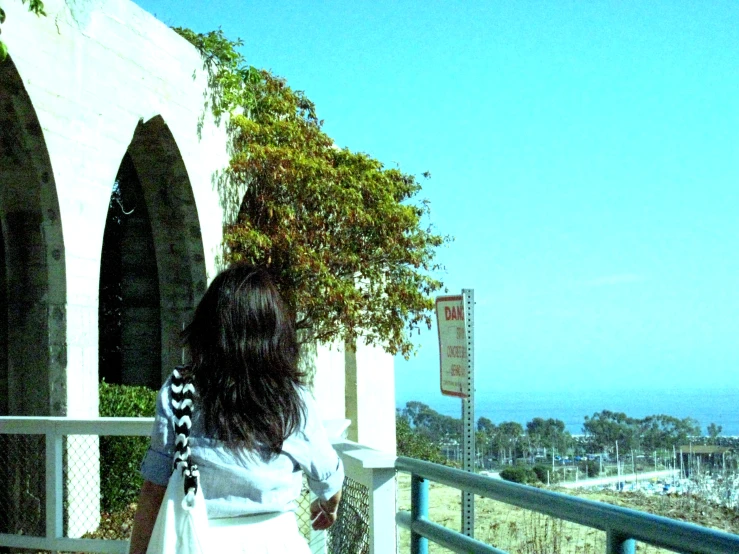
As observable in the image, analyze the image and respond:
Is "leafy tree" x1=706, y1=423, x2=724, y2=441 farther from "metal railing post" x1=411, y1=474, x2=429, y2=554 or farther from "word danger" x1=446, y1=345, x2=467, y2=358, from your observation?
"metal railing post" x1=411, y1=474, x2=429, y2=554

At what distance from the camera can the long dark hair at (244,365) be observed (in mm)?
2633

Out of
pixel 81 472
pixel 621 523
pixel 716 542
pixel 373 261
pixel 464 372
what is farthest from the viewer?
pixel 373 261

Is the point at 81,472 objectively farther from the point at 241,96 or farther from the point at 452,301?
the point at 241,96

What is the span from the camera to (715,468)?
10320mm

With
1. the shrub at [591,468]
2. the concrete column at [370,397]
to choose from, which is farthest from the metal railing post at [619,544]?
the concrete column at [370,397]

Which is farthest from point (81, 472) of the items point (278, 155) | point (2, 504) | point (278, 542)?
point (278, 542)

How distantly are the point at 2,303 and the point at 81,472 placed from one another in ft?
6.45

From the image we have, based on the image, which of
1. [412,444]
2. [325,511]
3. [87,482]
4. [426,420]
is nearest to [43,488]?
[87,482]

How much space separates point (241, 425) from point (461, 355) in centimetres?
324

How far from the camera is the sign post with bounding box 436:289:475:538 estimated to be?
557 cm

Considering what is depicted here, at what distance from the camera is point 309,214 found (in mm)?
12727

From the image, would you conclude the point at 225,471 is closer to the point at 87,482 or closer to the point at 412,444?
the point at 87,482

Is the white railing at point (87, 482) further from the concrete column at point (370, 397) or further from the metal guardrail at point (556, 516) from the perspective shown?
the concrete column at point (370, 397)

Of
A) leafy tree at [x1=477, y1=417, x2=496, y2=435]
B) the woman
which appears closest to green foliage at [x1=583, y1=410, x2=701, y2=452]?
leafy tree at [x1=477, y1=417, x2=496, y2=435]
